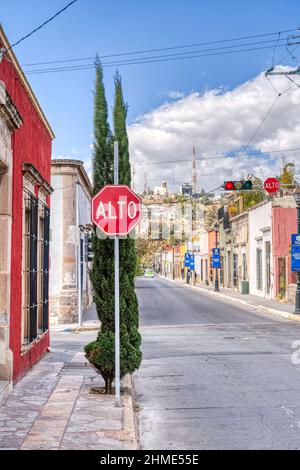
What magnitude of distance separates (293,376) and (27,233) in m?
4.89

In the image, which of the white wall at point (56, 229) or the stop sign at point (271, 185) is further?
the stop sign at point (271, 185)

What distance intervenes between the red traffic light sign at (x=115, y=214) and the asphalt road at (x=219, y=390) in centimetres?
231

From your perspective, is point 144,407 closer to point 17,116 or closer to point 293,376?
point 293,376

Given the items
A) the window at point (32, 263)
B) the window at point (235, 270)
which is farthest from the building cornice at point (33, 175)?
the window at point (235, 270)

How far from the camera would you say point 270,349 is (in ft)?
44.3

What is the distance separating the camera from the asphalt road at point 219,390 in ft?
21.1

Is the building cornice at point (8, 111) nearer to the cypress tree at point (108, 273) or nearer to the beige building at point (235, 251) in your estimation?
the cypress tree at point (108, 273)

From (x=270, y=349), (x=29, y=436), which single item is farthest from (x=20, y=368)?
(x=270, y=349)

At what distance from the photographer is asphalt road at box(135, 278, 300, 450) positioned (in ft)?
21.1

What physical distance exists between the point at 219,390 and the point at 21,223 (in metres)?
3.84

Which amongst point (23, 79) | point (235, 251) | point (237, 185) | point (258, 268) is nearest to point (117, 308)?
point (23, 79)

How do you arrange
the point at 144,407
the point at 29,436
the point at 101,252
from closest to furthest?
the point at 29,436
the point at 144,407
the point at 101,252

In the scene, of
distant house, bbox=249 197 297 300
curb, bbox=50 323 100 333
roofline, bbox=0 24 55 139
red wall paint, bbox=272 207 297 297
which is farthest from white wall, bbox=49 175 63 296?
red wall paint, bbox=272 207 297 297

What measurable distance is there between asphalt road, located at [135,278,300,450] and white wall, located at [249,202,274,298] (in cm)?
1643
